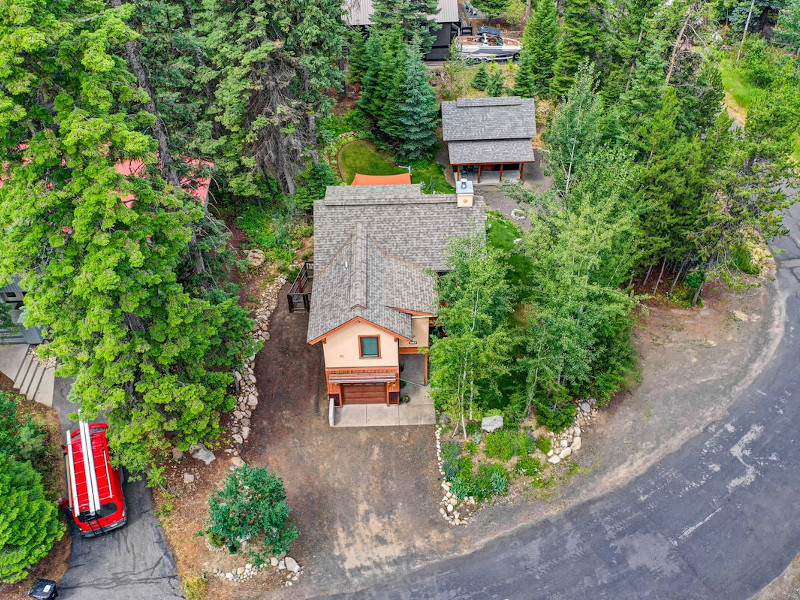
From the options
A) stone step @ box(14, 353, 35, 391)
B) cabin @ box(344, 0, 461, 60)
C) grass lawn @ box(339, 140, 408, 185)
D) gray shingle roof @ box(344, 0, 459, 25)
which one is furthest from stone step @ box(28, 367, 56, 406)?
gray shingle roof @ box(344, 0, 459, 25)

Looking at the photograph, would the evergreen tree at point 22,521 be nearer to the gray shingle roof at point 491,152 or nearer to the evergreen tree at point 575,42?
the gray shingle roof at point 491,152

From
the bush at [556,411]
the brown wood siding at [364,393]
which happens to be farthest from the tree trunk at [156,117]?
the bush at [556,411]

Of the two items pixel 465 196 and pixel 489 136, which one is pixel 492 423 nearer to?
pixel 465 196

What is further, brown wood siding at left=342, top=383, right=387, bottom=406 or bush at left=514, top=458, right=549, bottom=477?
brown wood siding at left=342, top=383, right=387, bottom=406

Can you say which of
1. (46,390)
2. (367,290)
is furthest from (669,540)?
(46,390)

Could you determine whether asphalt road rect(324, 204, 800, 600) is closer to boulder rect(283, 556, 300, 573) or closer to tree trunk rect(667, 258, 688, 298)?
boulder rect(283, 556, 300, 573)
